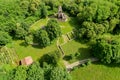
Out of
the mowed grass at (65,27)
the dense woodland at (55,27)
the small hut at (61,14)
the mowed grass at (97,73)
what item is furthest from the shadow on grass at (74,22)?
the mowed grass at (97,73)

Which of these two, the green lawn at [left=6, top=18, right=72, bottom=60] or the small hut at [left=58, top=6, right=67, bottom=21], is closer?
the green lawn at [left=6, top=18, right=72, bottom=60]

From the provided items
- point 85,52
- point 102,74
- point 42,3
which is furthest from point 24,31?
point 102,74

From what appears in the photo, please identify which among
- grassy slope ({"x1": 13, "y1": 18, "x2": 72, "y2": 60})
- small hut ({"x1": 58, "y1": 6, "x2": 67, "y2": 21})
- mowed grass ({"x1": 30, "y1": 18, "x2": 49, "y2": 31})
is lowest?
grassy slope ({"x1": 13, "y1": 18, "x2": 72, "y2": 60})

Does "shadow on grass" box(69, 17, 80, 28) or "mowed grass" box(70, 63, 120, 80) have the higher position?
"shadow on grass" box(69, 17, 80, 28)

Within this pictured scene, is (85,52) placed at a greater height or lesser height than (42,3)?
lesser

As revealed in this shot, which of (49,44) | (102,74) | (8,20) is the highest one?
(8,20)

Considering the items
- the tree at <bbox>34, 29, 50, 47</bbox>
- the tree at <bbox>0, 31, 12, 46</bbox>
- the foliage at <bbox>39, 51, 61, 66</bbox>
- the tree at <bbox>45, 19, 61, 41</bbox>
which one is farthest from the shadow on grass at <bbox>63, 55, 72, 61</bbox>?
the tree at <bbox>0, 31, 12, 46</bbox>

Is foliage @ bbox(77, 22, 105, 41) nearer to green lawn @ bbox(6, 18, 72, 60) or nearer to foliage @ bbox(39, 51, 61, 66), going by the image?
green lawn @ bbox(6, 18, 72, 60)

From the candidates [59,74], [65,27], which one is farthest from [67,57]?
[65,27]

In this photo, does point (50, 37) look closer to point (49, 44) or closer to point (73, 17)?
point (49, 44)
